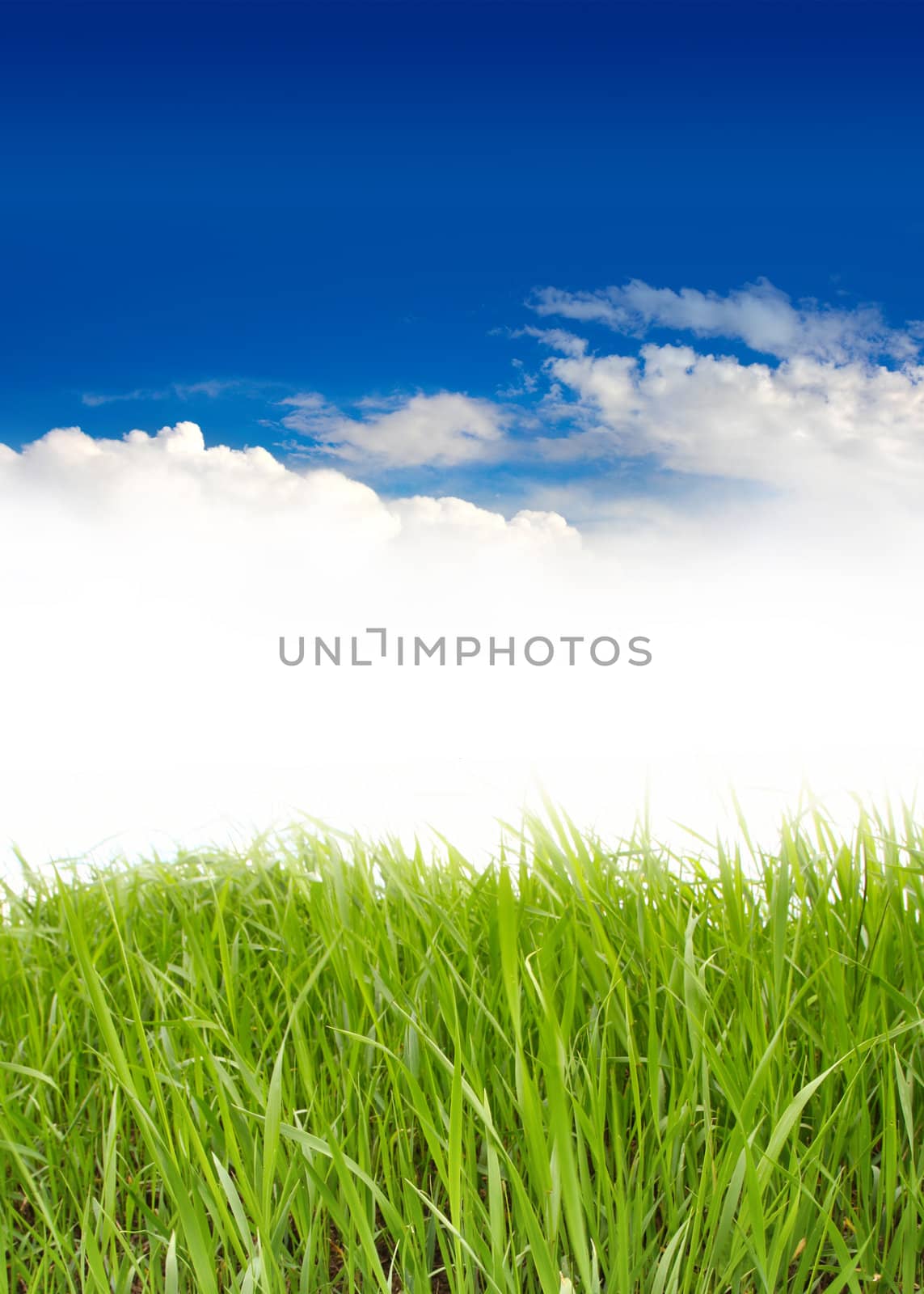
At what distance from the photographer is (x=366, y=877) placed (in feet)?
7.73

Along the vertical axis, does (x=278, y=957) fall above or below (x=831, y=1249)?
above

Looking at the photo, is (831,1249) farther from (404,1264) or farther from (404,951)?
(404,951)

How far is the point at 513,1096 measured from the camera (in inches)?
66.6

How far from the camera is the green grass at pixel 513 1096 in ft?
4.85

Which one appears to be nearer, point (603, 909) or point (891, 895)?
point (891, 895)

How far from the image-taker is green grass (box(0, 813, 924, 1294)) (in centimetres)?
148

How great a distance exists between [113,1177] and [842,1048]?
1.27m

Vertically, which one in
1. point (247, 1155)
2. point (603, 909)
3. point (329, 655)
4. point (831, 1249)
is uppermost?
point (329, 655)

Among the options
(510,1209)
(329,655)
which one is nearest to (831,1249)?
(510,1209)

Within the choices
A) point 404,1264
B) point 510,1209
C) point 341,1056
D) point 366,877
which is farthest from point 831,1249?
point 366,877

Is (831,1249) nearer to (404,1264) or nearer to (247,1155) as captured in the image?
(404,1264)

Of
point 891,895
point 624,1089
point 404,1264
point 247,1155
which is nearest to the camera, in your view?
point 404,1264

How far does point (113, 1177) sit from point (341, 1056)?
422mm

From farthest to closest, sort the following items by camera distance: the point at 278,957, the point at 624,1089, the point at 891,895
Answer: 1. the point at 278,957
2. the point at 891,895
3. the point at 624,1089
